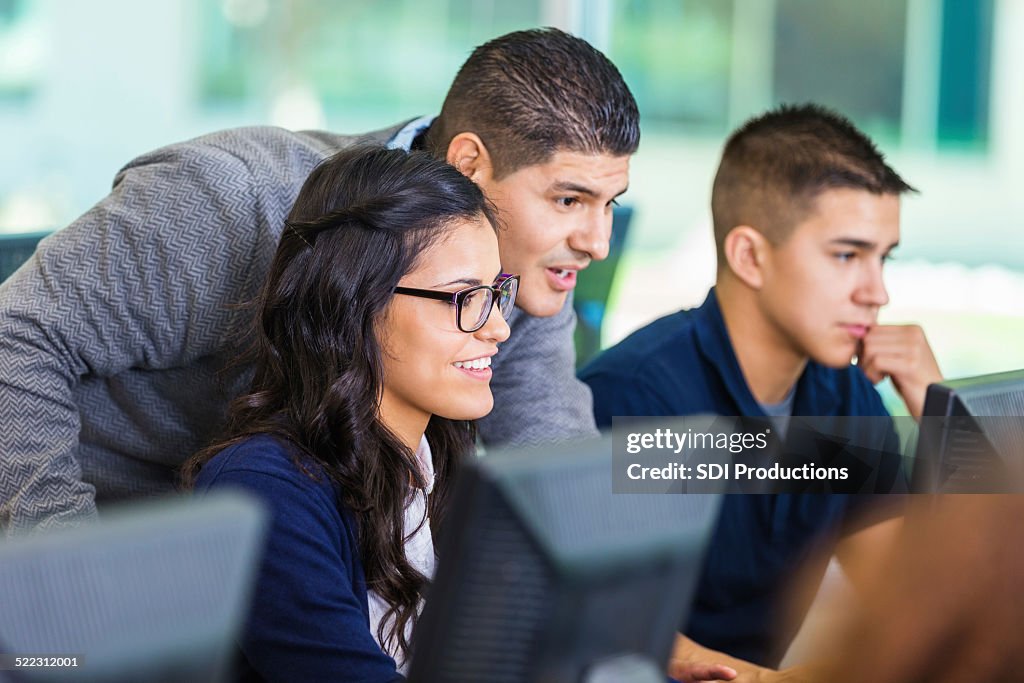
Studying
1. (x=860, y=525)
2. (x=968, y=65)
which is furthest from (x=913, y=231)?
(x=860, y=525)

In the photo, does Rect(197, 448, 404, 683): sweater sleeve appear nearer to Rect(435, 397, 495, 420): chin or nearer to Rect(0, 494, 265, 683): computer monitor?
Rect(435, 397, 495, 420): chin

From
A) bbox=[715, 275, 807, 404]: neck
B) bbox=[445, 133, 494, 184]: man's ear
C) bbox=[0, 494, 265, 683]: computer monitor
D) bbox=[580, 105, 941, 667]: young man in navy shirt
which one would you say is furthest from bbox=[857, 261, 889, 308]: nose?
bbox=[0, 494, 265, 683]: computer monitor

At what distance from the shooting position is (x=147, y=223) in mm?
1406

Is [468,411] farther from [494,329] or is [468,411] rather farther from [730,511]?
[730,511]

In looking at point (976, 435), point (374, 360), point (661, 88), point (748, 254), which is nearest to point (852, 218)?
point (748, 254)

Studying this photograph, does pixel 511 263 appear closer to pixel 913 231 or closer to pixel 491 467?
pixel 491 467

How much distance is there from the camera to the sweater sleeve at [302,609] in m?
1.03

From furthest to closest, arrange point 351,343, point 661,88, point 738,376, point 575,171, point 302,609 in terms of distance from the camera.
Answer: point 661,88 → point 738,376 → point 575,171 → point 351,343 → point 302,609

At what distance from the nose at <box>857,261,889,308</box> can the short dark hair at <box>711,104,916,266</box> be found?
131mm

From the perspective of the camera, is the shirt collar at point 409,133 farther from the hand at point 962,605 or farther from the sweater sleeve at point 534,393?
the hand at point 962,605

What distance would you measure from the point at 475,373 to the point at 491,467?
2.27ft

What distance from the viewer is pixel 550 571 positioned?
630 millimetres

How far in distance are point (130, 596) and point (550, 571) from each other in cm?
21

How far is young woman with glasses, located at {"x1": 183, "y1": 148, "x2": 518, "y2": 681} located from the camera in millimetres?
1188
